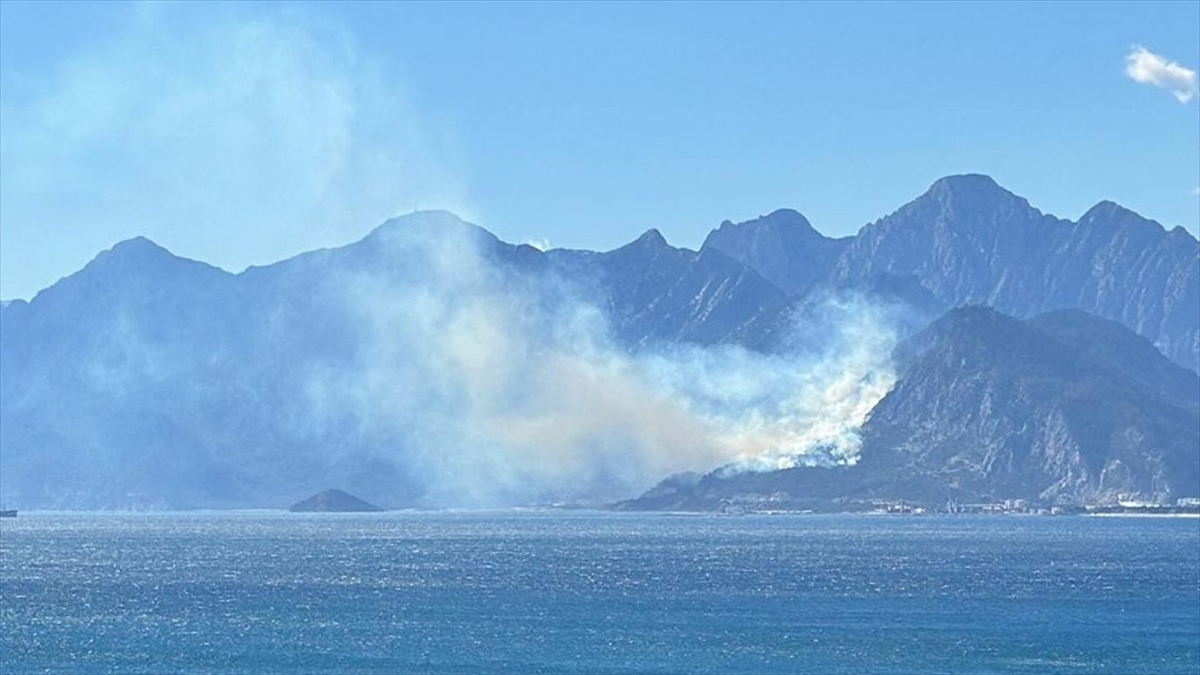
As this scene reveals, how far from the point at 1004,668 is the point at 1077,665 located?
9130 mm

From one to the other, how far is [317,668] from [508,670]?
18525 millimetres

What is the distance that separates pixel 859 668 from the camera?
194 metres

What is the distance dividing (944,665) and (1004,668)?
19.0ft

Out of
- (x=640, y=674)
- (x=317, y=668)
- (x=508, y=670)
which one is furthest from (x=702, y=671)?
(x=317, y=668)

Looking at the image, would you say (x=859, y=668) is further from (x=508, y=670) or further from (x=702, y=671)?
(x=508, y=670)

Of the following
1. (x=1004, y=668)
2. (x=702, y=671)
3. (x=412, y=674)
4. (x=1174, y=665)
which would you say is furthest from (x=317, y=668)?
(x=1174, y=665)

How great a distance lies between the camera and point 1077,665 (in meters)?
199

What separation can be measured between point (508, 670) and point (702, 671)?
18705 millimetres

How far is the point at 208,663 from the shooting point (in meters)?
199

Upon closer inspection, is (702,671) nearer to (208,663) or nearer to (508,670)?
(508,670)

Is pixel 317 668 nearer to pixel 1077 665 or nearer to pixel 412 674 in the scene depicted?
pixel 412 674

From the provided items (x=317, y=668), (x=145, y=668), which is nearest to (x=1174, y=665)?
(x=317, y=668)

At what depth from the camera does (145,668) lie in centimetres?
19438

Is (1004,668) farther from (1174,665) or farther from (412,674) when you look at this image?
(412,674)
